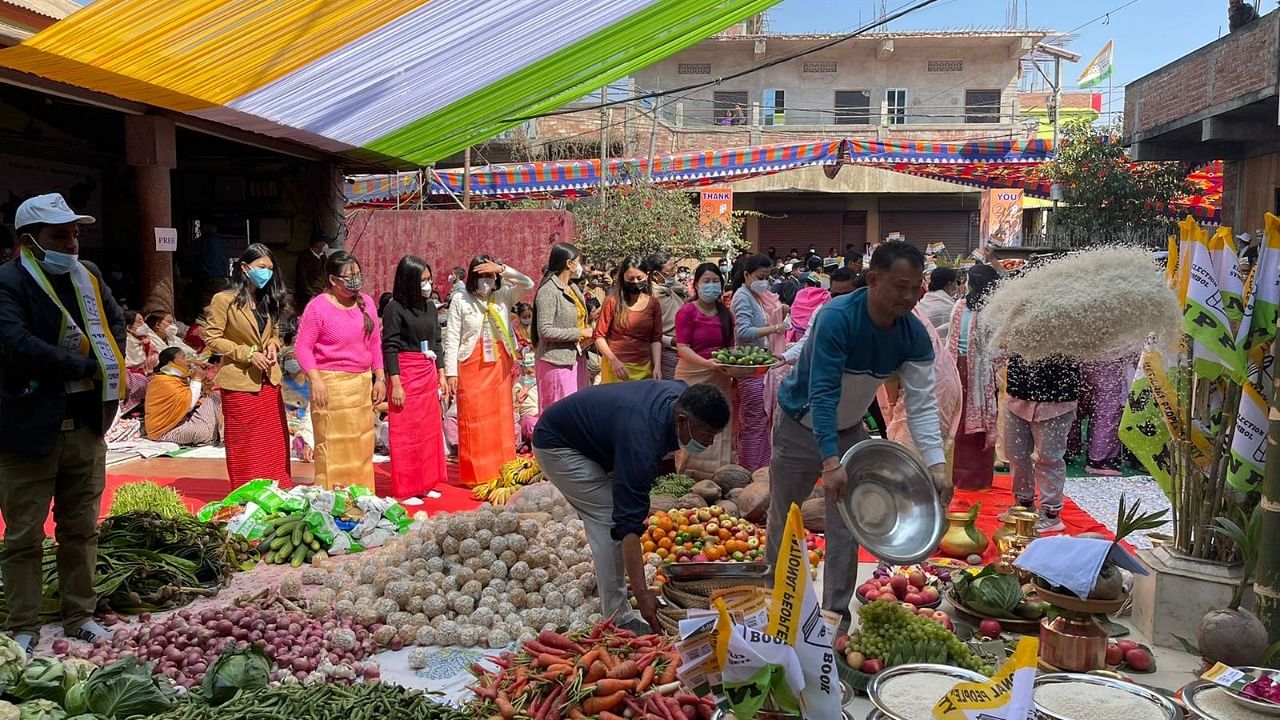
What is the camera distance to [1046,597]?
11.5 ft

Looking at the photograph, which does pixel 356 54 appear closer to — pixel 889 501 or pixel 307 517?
pixel 307 517

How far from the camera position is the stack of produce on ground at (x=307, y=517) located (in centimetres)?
531

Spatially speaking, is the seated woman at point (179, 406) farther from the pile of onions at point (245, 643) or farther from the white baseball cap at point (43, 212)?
the white baseball cap at point (43, 212)

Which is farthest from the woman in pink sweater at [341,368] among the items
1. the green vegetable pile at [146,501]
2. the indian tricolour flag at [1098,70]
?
the indian tricolour flag at [1098,70]

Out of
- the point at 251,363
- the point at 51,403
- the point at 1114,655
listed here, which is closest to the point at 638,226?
the point at 251,363

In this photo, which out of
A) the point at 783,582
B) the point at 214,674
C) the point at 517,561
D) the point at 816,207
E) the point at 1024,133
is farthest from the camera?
the point at 816,207

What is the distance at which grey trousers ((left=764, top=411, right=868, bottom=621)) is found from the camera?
3.75 m

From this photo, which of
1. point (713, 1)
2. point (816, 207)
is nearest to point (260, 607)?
point (713, 1)

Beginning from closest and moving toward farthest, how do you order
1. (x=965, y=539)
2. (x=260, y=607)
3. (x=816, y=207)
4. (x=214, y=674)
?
(x=214, y=674) → (x=260, y=607) → (x=965, y=539) → (x=816, y=207)

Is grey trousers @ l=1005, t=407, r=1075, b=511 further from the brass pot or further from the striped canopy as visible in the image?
the striped canopy

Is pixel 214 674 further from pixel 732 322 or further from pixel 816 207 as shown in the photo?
pixel 816 207

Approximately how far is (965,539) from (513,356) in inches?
136

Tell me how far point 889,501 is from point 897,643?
1.71 feet

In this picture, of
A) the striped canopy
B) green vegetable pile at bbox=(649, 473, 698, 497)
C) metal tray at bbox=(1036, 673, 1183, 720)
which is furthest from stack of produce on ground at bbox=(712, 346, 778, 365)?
metal tray at bbox=(1036, 673, 1183, 720)
